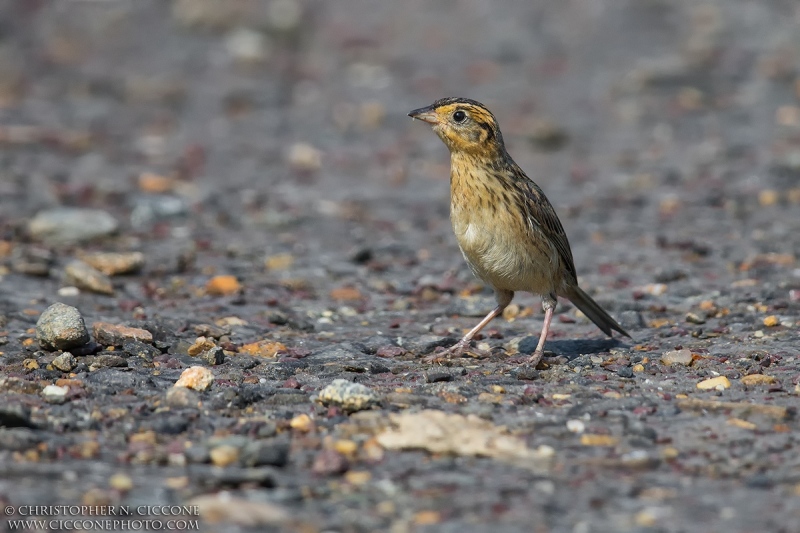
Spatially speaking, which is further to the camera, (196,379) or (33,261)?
(33,261)

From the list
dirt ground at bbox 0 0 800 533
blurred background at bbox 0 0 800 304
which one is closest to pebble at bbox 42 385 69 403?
dirt ground at bbox 0 0 800 533

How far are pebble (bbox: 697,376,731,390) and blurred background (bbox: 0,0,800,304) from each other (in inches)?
127

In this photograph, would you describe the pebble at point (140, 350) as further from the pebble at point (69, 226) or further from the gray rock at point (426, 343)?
the pebble at point (69, 226)

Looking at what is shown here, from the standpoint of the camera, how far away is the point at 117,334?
673 centimetres

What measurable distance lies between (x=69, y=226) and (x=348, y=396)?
16.9 ft

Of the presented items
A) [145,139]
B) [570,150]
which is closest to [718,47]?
[570,150]

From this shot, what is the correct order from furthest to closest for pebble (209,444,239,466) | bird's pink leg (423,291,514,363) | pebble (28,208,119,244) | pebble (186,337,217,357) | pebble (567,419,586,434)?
pebble (28,208,119,244), bird's pink leg (423,291,514,363), pebble (186,337,217,357), pebble (567,419,586,434), pebble (209,444,239,466)

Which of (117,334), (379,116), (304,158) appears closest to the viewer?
(117,334)

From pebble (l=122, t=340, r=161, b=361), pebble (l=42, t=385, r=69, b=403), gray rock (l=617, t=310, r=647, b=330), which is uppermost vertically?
gray rock (l=617, t=310, r=647, b=330)

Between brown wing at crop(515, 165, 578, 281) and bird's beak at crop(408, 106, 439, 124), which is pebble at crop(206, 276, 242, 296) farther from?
brown wing at crop(515, 165, 578, 281)

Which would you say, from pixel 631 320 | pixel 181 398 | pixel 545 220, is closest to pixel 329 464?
pixel 181 398

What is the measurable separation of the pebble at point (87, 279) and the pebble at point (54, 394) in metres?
2.60

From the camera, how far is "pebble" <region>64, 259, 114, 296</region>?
8.26 meters

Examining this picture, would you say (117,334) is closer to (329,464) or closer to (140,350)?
(140,350)
